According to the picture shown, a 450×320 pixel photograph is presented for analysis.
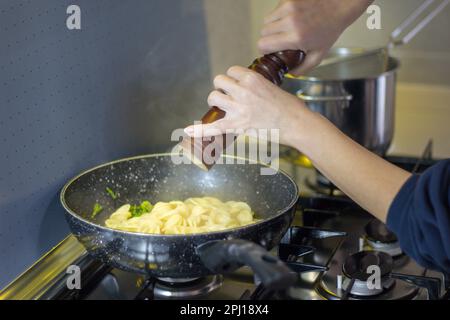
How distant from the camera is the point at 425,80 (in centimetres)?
181

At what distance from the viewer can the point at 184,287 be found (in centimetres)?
102

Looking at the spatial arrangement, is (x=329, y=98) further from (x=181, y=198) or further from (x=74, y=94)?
(x=74, y=94)

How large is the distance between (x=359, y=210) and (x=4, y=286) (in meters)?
0.67

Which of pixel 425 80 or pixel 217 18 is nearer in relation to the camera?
pixel 217 18

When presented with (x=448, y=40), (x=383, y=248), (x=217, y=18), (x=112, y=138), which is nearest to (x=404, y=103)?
(x=448, y=40)

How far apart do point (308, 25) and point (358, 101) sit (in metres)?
0.31

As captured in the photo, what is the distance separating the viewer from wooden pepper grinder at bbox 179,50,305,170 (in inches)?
37.5

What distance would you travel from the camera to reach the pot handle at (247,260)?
70 centimetres

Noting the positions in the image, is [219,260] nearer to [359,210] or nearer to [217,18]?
[359,210]

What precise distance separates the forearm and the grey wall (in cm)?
42

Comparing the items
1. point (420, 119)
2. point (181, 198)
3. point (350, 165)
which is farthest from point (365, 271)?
point (420, 119)

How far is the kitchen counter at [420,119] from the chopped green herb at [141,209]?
857 mm

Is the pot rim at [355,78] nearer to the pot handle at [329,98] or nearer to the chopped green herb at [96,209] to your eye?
the pot handle at [329,98]

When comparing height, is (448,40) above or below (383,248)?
above
